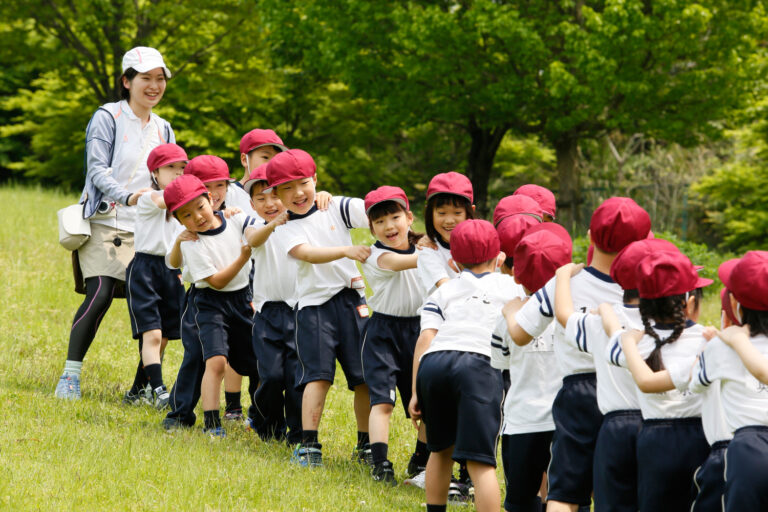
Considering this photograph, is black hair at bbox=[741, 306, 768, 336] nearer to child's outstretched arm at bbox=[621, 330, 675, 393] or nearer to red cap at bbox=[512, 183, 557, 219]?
child's outstretched arm at bbox=[621, 330, 675, 393]

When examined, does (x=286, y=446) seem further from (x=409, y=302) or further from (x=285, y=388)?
(x=409, y=302)

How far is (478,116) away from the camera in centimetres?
Result: 2359

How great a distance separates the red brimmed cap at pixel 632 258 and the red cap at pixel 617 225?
0.79ft

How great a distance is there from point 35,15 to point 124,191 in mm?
16694

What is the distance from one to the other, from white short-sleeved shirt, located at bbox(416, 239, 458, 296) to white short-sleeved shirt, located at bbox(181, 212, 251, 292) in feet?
5.53

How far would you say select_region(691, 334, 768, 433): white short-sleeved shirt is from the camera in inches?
Answer: 134

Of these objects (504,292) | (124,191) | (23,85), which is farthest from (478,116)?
(504,292)

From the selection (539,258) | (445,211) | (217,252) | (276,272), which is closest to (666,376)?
(539,258)

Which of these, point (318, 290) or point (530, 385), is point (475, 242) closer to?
point (530, 385)

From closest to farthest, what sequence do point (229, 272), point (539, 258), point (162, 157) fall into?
point (539, 258) → point (229, 272) → point (162, 157)

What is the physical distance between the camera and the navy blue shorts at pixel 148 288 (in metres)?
7.13

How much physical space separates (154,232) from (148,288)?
1.43 ft

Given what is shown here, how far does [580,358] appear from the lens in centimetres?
419

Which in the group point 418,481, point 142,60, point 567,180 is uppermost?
point 567,180
